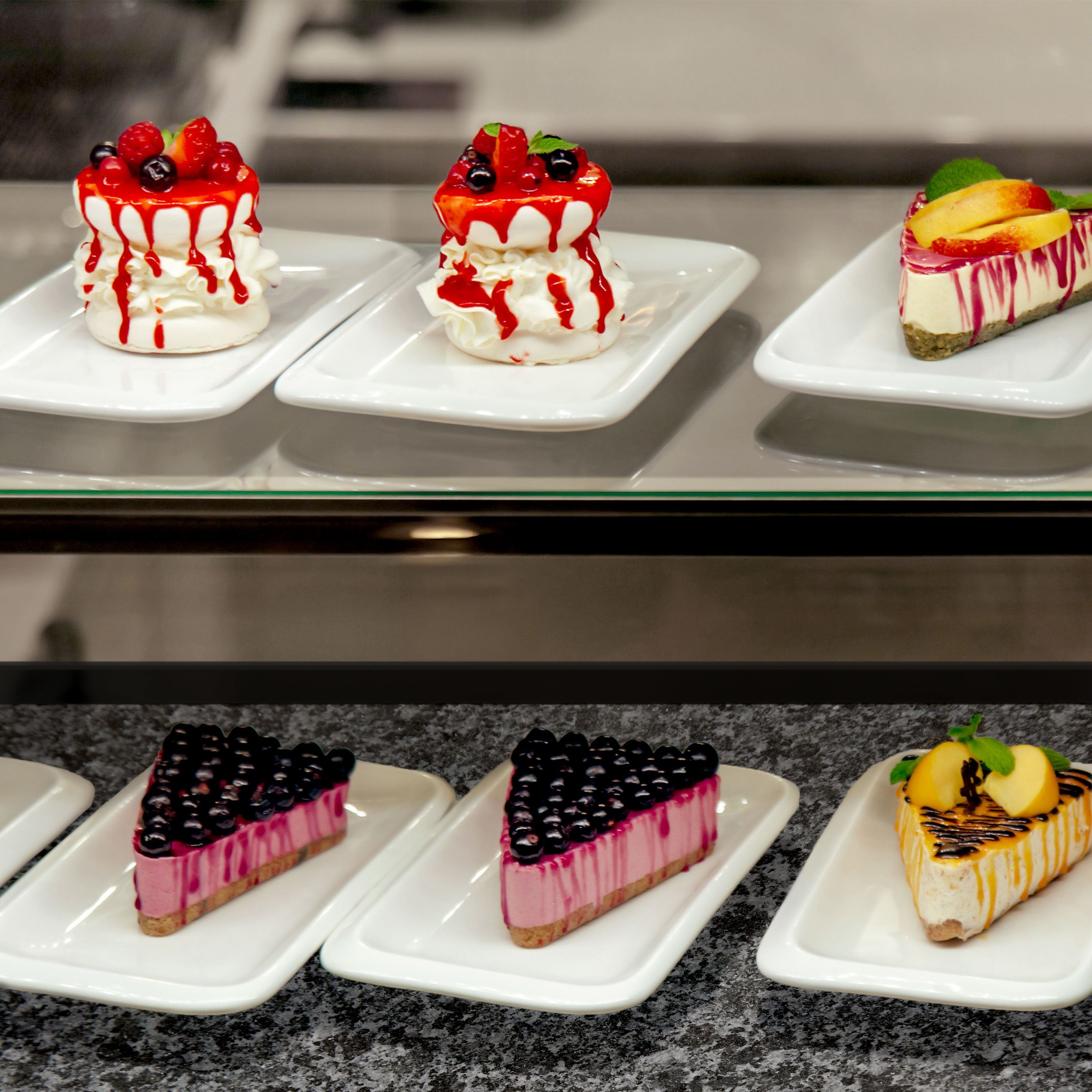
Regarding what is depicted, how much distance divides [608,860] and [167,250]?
0.47 meters

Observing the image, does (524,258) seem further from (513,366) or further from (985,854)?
(985,854)

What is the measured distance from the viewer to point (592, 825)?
35.3 inches

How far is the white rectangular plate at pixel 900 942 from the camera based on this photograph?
81 centimetres

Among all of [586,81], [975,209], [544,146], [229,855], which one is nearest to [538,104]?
[586,81]

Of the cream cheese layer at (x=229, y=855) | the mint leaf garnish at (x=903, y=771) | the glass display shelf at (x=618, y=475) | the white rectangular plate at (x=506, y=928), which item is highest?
the glass display shelf at (x=618, y=475)

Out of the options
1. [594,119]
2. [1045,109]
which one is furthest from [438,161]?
[1045,109]

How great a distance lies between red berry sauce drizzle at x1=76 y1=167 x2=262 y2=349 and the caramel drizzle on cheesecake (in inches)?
21.5

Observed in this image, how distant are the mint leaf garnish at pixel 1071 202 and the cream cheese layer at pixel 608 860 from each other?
43 centimetres

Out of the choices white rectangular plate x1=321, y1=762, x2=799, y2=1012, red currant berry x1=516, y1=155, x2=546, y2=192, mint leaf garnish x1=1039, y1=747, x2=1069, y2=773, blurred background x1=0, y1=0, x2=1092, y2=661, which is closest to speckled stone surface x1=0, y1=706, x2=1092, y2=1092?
white rectangular plate x1=321, y1=762, x2=799, y2=1012

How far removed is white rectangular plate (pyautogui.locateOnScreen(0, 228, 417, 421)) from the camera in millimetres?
734

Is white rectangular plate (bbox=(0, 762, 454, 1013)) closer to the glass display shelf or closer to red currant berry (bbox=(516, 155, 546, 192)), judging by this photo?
the glass display shelf

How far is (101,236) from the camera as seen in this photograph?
2.70 ft

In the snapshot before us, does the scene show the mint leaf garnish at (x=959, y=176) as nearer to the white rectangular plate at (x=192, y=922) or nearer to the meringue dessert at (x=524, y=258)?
the meringue dessert at (x=524, y=258)

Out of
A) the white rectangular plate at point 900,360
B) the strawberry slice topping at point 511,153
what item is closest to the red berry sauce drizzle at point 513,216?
the strawberry slice topping at point 511,153
